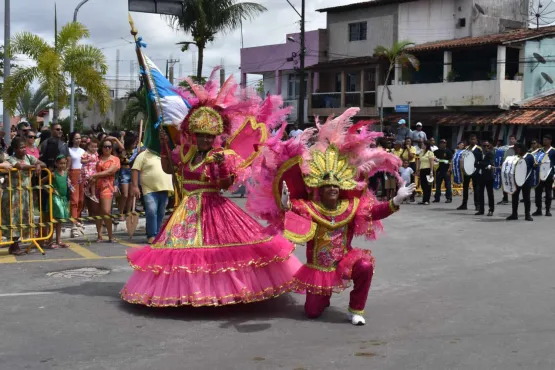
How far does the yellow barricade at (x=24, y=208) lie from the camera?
1005 cm

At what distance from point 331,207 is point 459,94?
1163 inches

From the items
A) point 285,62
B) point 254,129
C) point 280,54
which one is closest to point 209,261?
point 254,129

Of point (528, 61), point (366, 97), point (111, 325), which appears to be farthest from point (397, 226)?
point (366, 97)

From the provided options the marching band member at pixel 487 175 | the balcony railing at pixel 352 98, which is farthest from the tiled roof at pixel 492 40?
the marching band member at pixel 487 175

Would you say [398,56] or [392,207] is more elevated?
[398,56]

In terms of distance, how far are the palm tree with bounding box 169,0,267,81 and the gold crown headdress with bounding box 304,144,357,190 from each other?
22.3 meters

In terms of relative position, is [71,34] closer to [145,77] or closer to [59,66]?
[59,66]

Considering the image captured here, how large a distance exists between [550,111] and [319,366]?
1132 inches

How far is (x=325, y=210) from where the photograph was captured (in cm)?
659

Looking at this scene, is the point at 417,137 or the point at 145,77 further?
the point at 417,137

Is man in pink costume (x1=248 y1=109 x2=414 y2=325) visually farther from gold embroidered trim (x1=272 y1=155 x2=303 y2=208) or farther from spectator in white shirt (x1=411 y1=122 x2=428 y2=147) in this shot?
spectator in white shirt (x1=411 y1=122 x2=428 y2=147)

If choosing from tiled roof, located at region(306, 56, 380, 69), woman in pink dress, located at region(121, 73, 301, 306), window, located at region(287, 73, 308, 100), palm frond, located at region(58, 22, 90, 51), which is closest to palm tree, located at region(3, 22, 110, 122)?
palm frond, located at region(58, 22, 90, 51)

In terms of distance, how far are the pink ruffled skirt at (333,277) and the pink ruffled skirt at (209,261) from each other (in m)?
0.32

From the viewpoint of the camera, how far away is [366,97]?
40.2 metres
